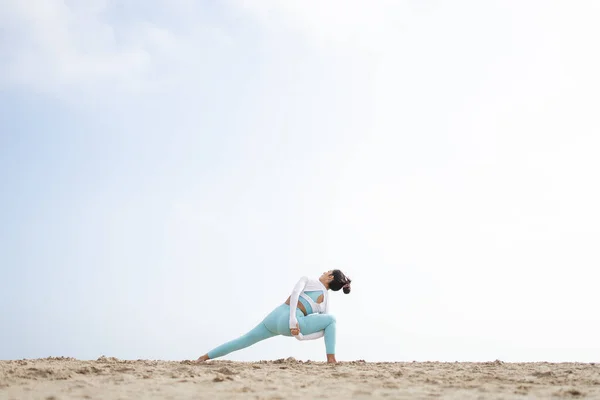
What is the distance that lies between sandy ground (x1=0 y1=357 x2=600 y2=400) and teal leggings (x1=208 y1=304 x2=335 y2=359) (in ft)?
0.93

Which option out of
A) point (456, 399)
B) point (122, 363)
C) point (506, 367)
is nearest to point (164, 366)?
point (122, 363)

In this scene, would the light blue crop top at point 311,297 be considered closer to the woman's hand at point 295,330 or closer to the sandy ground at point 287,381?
the woman's hand at point 295,330

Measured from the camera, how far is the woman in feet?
30.5

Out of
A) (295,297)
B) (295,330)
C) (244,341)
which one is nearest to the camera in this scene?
(295,330)

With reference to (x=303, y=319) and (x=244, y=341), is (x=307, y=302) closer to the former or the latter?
(x=303, y=319)

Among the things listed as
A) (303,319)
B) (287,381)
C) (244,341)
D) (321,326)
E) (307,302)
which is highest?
(307,302)

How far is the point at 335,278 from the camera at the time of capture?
973 cm

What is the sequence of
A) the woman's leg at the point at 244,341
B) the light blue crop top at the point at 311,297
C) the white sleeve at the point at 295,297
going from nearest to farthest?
1. the white sleeve at the point at 295,297
2. the woman's leg at the point at 244,341
3. the light blue crop top at the point at 311,297

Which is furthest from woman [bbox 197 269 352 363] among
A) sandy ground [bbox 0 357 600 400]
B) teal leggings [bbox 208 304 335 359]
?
sandy ground [bbox 0 357 600 400]

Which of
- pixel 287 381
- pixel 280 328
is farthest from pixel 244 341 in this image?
pixel 287 381

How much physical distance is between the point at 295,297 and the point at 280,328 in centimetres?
54

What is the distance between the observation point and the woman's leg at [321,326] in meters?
9.29

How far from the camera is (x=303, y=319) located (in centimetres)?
931

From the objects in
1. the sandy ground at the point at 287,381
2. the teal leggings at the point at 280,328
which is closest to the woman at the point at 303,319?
the teal leggings at the point at 280,328
